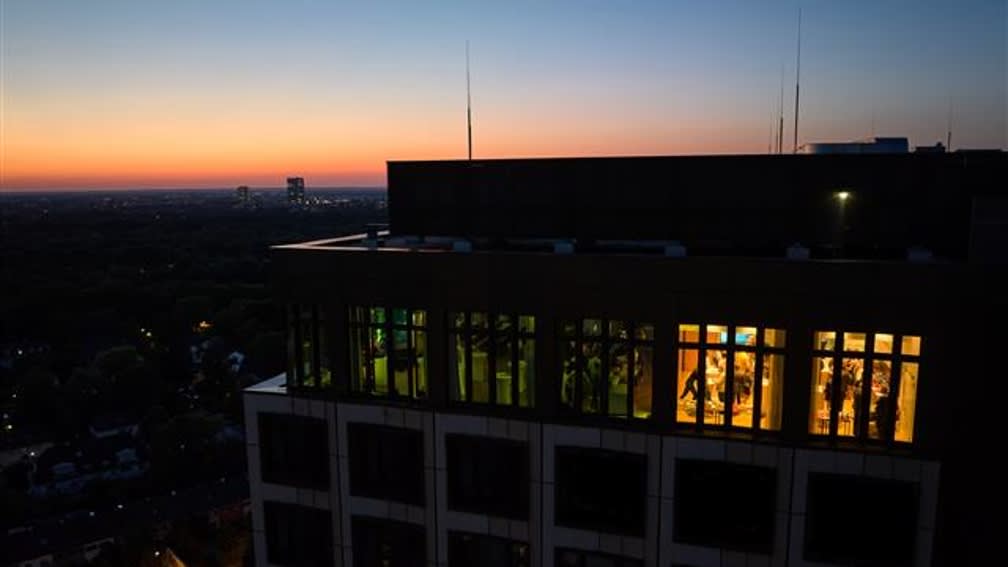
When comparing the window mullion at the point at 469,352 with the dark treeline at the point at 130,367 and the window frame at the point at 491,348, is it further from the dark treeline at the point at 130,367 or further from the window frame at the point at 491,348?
the dark treeline at the point at 130,367

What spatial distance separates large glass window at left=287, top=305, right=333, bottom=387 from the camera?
2373 centimetres

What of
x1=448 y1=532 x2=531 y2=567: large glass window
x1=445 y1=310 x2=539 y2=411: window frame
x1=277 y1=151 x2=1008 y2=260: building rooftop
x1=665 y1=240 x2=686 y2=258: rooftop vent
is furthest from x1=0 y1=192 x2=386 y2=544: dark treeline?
x1=665 y1=240 x2=686 y2=258: rooftop vent

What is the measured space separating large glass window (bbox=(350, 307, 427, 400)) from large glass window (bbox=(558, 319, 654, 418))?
5.04 m

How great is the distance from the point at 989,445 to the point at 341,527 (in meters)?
20.5

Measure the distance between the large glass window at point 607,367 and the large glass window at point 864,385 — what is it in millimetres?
4801

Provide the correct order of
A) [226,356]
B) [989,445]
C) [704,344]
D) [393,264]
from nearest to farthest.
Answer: [989,445]
[704,344]
[393,264]
[226,356]

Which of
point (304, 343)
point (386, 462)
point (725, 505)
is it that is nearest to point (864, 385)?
point (725, 505)

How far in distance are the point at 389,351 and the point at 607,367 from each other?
7688 millimetres

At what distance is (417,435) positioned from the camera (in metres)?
22.7

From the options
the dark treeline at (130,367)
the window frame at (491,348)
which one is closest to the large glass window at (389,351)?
the window frame at (491,348)

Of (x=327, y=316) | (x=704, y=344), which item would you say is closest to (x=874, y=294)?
(x=704, y=344)

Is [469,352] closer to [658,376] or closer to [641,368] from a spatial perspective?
[641,368]

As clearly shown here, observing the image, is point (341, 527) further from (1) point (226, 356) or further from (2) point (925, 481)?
(1) point (226, 356)

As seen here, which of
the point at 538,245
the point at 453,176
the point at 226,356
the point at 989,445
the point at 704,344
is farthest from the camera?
the point at 226,356
